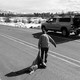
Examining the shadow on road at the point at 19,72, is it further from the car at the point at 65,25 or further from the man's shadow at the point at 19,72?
the car at the point at 65,25

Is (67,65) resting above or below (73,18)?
below

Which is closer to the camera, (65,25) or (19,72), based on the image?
(19,72)

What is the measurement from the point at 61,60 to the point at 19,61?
2.27 m

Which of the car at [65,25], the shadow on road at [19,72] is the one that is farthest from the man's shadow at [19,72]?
the car at [65,25]

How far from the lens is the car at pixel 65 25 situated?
17.1m

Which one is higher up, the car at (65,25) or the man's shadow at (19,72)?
the car at (65,25)

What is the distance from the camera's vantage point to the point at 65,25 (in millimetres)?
17812

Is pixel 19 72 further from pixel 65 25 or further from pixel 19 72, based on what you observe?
pixel 65 25

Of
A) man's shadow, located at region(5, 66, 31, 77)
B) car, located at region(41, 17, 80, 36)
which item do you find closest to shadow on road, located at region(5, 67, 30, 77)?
man's shadow, located at region(5, 66, 31, 77)

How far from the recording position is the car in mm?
17078

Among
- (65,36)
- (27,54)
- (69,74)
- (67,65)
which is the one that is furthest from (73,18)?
(69,74)

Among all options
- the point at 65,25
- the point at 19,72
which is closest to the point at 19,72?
the point at 19,72

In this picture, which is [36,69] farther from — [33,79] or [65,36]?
[65,36]

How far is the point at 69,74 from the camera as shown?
22.4 ft
